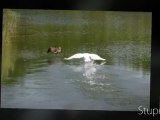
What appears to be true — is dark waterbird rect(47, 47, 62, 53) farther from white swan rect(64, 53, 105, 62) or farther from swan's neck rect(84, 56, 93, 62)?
swan's neck rect(84, 56, 93, 62)

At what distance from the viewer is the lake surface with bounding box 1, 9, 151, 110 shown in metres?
2.84

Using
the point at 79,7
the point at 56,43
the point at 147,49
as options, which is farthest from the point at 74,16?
the point at 147,49

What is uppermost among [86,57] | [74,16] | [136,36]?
[74,16]

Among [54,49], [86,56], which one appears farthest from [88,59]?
[54,49]

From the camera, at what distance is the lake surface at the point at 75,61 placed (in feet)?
9.32

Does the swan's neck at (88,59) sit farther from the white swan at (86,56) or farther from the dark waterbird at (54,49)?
the dark waterbird at (54,49)

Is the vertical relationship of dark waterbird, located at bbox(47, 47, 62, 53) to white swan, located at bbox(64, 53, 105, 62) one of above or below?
above

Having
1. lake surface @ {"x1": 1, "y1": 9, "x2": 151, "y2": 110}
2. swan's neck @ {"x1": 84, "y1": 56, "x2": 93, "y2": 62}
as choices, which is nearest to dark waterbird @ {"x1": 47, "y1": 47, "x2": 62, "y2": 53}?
lake surface @ {"x1": 1, "y1": 9, "x2": 151, "y2": 110}

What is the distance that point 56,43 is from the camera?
2.88m

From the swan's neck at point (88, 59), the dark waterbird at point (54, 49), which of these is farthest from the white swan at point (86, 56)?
the dark waterbird at point (54, 49)

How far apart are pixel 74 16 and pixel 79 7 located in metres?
0.10

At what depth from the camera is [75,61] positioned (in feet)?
9.41

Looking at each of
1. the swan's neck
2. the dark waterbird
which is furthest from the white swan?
the dark waterbird

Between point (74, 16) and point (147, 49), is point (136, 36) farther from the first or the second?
point (74, 16)
